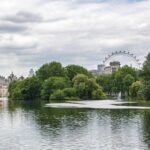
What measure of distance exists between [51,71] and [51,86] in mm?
21329

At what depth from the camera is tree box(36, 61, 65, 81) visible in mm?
161250

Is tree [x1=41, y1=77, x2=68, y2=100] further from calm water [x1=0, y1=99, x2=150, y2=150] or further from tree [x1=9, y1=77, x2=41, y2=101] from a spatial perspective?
calm water [x1=0, y1=99, x2=150, y2=150]

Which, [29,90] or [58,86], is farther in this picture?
[29,90]

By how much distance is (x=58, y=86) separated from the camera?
139625 millimetres

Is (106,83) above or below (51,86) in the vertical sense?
above

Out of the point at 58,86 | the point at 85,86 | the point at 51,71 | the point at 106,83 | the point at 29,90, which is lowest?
the point at 29,90

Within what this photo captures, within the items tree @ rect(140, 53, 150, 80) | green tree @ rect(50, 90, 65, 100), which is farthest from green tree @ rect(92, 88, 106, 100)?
tree @ rect(140, 53, 150, 80)

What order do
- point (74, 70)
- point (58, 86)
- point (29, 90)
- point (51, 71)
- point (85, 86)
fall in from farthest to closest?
point (74, 70)
point (51, 71)
point (29, 90)
point (58, 86)
point (85, 86)

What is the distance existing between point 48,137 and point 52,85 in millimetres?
104194

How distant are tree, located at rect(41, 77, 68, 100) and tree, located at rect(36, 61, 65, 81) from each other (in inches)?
674

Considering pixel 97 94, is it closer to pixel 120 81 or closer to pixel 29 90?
pixel 29 90

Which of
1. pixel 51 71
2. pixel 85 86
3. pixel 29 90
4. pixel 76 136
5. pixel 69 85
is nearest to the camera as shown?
pixel 76 136

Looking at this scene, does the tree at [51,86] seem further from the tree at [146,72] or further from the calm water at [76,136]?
the calm water at [76,136]

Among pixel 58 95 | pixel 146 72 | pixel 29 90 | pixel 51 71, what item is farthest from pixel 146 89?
pixel 51 71
